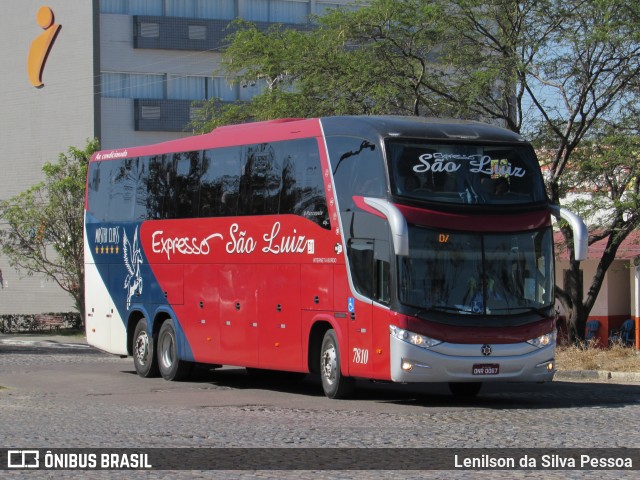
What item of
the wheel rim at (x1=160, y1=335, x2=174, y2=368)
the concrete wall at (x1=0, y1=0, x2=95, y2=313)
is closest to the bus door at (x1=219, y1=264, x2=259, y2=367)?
the wheel rim at (x1=160, y1=335, x2=174, y2=368)

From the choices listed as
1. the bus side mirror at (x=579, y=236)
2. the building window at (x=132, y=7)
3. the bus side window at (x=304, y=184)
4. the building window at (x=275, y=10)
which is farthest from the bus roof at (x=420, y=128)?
the building window at (x=275, y=10)

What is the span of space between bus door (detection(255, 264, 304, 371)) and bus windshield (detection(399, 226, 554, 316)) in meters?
2.90

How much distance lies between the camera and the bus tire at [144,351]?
2373 centimetres

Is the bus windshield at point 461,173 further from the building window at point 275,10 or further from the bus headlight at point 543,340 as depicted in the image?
the building window at point 275,10

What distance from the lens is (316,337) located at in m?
19.1

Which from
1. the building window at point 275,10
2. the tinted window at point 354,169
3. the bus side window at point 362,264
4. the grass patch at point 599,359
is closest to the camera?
the tinted window at point 354,169

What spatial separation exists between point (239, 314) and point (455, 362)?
5419 millimetres

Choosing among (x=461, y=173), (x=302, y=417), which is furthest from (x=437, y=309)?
(x=302, y=417)

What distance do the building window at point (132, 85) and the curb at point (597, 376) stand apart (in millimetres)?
33495

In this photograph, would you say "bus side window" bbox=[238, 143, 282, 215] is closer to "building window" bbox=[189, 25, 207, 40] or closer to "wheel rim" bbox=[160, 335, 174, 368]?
"wheel rim" bbox=[160, 335, 174, 368]

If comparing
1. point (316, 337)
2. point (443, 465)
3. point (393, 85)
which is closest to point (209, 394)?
point (316, 337)

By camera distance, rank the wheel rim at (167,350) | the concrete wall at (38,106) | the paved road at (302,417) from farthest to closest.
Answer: the concrete wall at (38,106), the wheel rim at (167,350), the paved road at (302,417)

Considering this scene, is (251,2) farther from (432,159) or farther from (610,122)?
(432,159)

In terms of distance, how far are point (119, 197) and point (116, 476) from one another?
1496 centimetres
